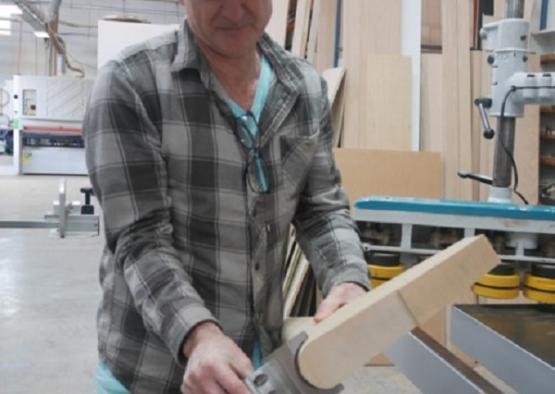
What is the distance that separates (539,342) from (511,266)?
0.29 m

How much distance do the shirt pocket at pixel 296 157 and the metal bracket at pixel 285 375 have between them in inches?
15.4

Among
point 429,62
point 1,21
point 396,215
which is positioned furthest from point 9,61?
point 396,215

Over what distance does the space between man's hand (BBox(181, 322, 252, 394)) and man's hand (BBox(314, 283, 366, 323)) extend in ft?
0.52

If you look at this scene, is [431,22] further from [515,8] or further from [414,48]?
[515,8]

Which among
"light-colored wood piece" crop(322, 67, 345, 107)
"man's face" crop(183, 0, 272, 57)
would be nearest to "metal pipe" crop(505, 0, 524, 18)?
"man's face" crop(183, 0, 272, 57)

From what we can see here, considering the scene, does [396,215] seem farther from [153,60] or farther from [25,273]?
[25,273]

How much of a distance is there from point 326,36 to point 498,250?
251cm

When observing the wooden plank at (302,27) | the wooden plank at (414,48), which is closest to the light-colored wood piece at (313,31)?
the wooden plank at (302,27)

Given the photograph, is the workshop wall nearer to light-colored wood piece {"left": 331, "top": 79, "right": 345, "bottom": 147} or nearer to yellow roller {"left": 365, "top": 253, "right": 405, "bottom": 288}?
light-colored wood piece {"left": 331, "top": 79, "right": 345, "bottom": 147}

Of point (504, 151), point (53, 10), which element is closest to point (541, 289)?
point (504, 151)

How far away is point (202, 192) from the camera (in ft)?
2.90

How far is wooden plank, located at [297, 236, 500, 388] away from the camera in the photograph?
1.93ft

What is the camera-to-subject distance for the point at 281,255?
3.28 feet

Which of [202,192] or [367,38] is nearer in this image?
[202,192]
